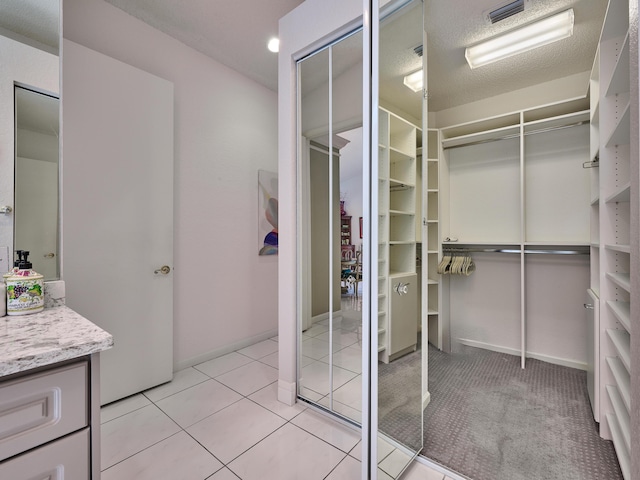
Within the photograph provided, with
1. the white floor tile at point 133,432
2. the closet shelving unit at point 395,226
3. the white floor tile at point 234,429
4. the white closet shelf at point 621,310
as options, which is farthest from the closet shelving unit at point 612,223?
the white floor tile at point 133,432

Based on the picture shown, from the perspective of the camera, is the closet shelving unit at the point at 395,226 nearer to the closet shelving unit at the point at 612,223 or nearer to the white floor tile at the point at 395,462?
the white floor tile at the point at 395,462

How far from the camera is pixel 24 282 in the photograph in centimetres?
116

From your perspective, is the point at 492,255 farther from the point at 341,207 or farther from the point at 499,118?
the point at 341,207

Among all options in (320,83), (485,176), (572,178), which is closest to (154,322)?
(320,83)

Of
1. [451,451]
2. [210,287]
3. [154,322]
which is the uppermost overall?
[210,287]

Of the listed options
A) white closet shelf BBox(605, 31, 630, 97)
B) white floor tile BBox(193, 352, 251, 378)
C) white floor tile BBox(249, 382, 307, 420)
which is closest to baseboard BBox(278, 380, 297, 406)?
white floor tile BBox(249, 382, 307, 420)

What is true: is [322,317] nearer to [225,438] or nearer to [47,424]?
[225,438]

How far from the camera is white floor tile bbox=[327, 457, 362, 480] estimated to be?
144 cm

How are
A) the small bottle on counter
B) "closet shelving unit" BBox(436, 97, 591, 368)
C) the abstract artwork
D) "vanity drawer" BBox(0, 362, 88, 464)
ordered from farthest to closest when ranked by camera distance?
the abstract artwork
"closet shelving unit" BBox(436, 97, 591, 368)
the small bottle on counter
"vanity drawer" BBox(0, 362, 88, 464)

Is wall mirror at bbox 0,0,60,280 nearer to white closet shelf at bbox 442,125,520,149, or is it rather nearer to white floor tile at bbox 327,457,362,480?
white floor tile at bbox 327,457,362,480

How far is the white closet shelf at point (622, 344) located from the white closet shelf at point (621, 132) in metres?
1.03

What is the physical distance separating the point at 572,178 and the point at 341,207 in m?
2.40

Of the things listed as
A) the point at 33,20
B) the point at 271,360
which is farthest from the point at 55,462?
the point at 271,360

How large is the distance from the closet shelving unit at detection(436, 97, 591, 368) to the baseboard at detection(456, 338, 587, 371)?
0.01 metres
